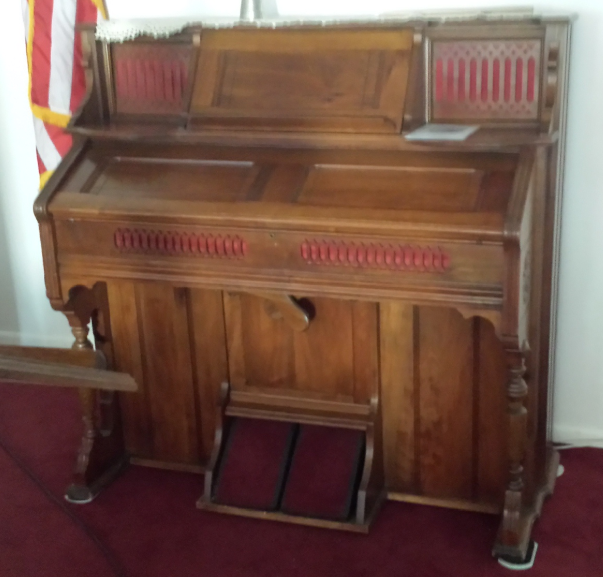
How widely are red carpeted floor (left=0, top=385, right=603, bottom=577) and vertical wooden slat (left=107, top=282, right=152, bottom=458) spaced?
133 millimetres

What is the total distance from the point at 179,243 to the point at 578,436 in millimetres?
1529

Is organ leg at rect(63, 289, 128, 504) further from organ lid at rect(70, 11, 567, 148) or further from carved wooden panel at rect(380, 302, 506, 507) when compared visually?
carved wooden panel at rect(380, 302, 506, 507)

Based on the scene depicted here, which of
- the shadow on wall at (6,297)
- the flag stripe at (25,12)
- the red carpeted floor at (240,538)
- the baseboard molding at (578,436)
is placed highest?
the flag stripe at (25,12)

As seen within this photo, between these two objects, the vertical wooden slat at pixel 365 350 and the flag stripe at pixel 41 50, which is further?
the flag stripe at pixel 41 50

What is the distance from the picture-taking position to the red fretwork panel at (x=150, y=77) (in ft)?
7.59

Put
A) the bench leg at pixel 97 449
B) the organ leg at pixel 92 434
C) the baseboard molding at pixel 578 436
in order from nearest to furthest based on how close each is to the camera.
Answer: the organ leg at pixel 92 434
the bench leg at pixel 97 449
the baseboard molding at pixel 578 436

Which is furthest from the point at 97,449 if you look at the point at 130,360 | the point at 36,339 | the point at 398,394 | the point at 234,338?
the point at 36,339

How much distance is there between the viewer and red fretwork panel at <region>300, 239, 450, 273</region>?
1.86 metres

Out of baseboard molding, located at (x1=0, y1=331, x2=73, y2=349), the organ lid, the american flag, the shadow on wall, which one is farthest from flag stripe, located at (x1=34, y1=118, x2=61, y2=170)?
baseboard molding, located at (x1=0, y1=331, x2=73, y2=349)

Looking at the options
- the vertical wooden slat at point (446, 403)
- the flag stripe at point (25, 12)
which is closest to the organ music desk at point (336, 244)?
the vertical wooden slat at point (446, 403)

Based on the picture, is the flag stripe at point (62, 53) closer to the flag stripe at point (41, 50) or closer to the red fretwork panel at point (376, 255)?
the flag stripe at point (41, 50)

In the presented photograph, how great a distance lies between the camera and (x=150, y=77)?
2.35m

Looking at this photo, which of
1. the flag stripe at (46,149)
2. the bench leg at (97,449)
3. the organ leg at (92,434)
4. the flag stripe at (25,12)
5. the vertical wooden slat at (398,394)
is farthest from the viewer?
the flag stripe at (46,149)

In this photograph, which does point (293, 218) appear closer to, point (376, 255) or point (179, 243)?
point (376, 255)
